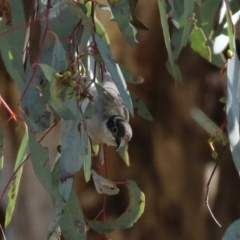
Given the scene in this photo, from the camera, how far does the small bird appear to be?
82cm

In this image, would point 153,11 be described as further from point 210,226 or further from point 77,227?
point 77,227

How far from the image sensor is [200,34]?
94 cm

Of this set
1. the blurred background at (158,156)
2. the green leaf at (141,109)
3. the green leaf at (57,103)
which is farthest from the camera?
the blurred background at (158,156)

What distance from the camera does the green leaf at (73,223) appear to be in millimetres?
732

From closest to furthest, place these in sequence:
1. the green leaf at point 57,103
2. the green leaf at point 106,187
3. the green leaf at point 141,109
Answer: the green leaf at point 57,103 < the green leaf at point 106,187 < the green leaf at point 141,109

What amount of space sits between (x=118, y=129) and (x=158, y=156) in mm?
851

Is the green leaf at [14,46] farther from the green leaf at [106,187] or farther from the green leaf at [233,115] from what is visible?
the green leaf at [233,115]

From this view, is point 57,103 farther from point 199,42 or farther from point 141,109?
point 199,42

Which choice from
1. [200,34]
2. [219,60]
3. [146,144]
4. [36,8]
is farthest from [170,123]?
[36,8]

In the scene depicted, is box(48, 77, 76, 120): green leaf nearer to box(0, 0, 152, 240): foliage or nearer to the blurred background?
box(0, 0, 152, 240): foliage

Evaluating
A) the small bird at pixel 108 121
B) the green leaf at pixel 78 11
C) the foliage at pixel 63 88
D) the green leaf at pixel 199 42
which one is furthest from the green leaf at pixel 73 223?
the green leaf at pixel 199 42

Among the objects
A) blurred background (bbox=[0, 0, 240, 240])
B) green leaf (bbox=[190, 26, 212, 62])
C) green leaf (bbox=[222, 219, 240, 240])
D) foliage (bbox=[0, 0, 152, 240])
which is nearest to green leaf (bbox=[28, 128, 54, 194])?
foliage (bbox=[0, 0, 152, 240])

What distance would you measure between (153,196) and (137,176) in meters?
0.08

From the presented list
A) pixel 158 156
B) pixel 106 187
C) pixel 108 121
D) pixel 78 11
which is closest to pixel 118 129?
pixel 108 121
